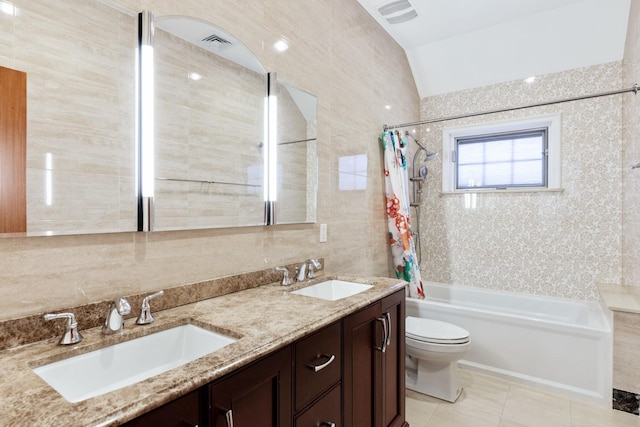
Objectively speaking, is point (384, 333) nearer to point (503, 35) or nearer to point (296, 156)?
point (296, 156)

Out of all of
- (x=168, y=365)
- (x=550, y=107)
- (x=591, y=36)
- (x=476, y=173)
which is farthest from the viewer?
(x=476, y=173)

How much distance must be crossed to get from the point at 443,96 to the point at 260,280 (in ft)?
9.46

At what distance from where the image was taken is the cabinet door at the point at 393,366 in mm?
1612

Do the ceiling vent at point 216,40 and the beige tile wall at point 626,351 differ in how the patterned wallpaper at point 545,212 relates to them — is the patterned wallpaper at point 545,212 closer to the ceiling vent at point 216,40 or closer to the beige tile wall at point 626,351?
the beige tile wall at point 626,351

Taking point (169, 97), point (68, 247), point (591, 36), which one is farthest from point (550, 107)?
point (68, 247)

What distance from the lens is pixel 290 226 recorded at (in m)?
1.95

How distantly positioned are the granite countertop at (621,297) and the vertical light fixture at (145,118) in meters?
2.67

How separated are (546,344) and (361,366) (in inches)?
67.1

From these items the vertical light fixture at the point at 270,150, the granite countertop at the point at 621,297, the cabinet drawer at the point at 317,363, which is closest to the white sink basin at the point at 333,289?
the vertical light fixture at the point at 270,150

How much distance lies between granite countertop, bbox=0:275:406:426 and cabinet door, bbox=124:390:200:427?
2 centimetres

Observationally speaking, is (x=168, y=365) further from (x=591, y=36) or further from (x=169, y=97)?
(x=591, y=36)

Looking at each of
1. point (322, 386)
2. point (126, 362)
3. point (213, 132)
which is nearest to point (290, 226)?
point (213, 132)

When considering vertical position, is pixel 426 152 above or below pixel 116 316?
above

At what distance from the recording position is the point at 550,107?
3023mm
